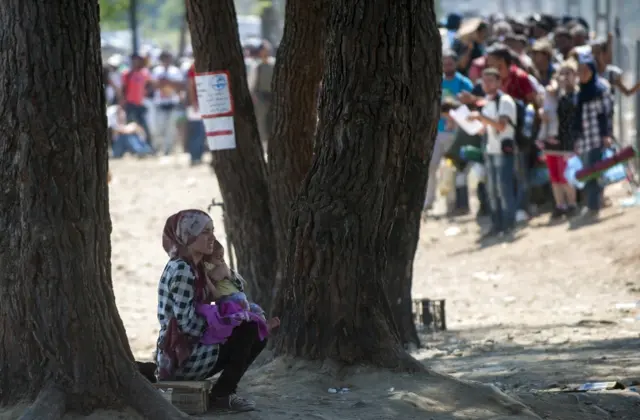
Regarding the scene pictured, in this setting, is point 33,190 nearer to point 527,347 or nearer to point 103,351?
point 103,351

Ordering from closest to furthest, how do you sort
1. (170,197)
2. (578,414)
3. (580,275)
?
(578,414), (580,275), (170,197)

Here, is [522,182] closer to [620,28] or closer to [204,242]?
[620,28]

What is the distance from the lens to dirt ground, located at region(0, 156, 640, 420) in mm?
7758

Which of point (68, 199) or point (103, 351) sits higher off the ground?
point (68, 199)

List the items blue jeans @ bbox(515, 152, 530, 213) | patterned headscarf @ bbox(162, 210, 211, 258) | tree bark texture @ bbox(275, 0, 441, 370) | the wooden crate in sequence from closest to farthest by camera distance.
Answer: the wooden crate, patterned headscarf @ bbox(162, 210, 211, 258), tree bark texture @ bbox(275, 0, 441, 370), blue jeans @ bbox(515, 152, 530, 213)

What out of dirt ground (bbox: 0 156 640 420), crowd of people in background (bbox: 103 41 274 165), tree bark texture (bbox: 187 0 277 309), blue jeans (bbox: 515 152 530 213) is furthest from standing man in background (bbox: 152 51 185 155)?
tree bark texture (bbox: 187 0 277 309)

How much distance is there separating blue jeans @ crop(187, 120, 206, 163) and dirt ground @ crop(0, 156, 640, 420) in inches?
161

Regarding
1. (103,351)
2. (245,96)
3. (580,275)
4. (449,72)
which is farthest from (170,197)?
(103,351)

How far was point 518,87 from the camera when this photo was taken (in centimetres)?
1650

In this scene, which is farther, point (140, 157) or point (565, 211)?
point (140, 157)

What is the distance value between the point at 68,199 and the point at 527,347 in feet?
17.6

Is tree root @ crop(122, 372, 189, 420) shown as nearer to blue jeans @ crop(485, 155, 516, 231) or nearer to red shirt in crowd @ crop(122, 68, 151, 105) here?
blue jeans @ crop(485, 155, 516, 231)

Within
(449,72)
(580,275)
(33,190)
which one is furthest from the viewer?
(449,72)

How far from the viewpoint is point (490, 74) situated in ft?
52.6
